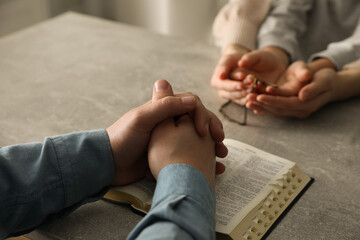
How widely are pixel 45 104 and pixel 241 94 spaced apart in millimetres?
485

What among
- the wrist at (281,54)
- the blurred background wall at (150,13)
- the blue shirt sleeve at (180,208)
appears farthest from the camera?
the blurred background wall at (150,13)

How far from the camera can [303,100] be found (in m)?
1.05

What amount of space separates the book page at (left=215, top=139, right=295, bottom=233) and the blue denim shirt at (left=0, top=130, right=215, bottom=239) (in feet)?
0.20

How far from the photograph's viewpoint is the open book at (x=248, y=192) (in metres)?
0.72

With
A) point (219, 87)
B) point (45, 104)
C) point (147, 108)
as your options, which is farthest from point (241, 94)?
point (45, 104)

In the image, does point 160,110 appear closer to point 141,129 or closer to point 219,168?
point 141,129

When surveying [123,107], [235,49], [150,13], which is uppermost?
[235,49]

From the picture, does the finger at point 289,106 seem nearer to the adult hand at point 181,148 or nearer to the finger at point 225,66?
the finger at point 225,66

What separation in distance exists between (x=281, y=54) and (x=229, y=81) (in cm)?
23

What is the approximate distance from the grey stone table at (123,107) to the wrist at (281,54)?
6.8 inches

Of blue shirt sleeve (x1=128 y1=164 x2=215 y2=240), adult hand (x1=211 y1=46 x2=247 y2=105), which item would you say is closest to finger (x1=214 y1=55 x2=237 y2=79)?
adult hand (x1=211 y1=46 x2=247 y2=105)

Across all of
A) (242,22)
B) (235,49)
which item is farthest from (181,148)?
(242,22)

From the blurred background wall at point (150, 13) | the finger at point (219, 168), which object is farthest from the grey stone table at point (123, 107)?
the blurred background wall at point (150, 13)

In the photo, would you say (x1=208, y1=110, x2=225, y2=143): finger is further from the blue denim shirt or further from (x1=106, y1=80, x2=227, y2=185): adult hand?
the blue denim shirt
